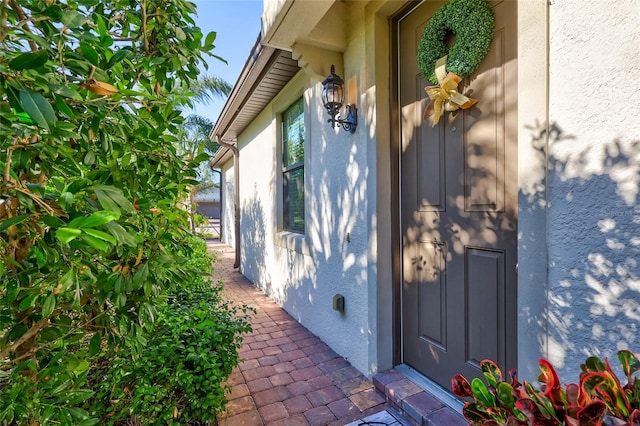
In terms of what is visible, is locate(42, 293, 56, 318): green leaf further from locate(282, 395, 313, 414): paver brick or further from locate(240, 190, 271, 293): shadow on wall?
locate(240, 190, 271, 293): shadow on wall

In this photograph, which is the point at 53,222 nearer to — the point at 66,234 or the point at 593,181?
the point at 66,234

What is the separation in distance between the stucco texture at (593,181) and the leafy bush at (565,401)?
1.55 feet

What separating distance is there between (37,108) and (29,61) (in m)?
0.12

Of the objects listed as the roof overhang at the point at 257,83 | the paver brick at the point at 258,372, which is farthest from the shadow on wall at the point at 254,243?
the paver brick at the point at 258,372

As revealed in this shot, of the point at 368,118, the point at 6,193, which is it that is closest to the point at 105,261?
the point at 6,193

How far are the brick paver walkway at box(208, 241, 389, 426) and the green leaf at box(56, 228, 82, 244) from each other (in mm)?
2197

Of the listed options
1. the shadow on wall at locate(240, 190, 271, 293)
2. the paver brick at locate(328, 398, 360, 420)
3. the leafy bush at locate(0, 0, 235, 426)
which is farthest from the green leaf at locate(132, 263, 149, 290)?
the shadow on wall at locate(240, 190, 271, 293)

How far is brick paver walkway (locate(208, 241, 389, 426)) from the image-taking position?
241 cm

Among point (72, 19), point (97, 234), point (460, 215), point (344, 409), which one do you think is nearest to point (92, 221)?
point (97, 234)

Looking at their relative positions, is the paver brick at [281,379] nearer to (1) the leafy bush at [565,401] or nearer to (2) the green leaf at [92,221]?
(1) the leafy bush at [565,401]

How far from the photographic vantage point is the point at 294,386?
2.82 meters

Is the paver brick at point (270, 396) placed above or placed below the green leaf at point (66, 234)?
below

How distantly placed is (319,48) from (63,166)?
2.64 meters

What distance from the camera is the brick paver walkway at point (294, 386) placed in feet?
7.91
